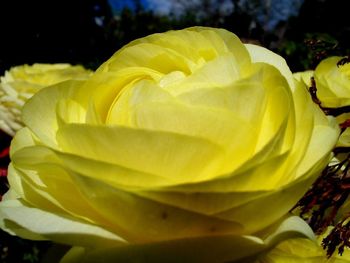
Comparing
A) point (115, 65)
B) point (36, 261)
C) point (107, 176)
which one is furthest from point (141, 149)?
point (36, 261)

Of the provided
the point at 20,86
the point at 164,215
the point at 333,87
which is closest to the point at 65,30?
the point at 20,86

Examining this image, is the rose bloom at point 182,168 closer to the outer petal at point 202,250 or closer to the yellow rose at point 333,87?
the outer petal at point 202,250

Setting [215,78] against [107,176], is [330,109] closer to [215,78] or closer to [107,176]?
[215,78]

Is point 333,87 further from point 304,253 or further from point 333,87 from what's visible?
point 304,253

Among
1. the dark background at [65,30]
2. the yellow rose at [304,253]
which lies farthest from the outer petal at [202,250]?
the dark background at [65,30]

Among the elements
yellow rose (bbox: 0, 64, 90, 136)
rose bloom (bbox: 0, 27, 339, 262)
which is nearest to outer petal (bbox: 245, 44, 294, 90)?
rose bloom (bbox: 0, 27, 339, 262)

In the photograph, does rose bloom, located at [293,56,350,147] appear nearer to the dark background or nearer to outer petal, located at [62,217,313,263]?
outer petal, located at [62,217,313,263]
